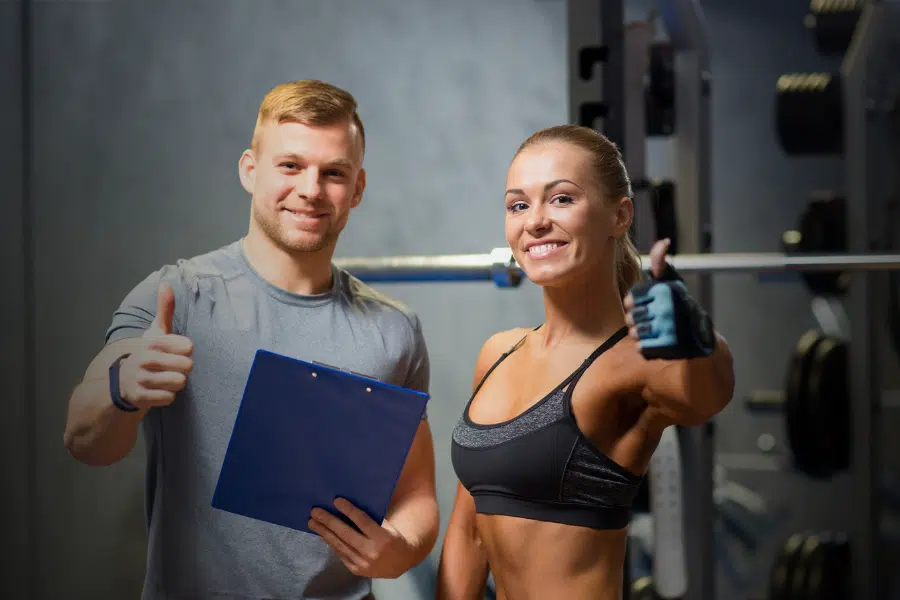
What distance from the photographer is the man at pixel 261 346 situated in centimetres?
105

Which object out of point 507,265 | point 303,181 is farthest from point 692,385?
point 303,181

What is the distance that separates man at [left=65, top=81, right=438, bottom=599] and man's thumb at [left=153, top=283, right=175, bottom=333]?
4 cm

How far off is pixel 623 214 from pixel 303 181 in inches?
14.1

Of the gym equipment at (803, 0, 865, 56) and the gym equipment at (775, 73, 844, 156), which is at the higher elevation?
the gym equipment at (803, 0, 865, 56)

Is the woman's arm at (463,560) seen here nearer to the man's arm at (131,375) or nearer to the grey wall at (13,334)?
the man's arm at (131,375)

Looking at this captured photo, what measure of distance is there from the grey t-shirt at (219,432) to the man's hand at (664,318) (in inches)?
15.3

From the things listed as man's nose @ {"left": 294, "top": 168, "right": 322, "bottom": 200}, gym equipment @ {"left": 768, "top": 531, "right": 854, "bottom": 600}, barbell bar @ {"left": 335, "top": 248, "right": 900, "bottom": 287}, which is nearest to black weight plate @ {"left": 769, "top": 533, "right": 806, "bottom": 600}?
gym equipment @ {"left": 768, "top": 531, "right": 854, "bottom": 600}

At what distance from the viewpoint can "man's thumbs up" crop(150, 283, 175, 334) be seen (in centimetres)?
98

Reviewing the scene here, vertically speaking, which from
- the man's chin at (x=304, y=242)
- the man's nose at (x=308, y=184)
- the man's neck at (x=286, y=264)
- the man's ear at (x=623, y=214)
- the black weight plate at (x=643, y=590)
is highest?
the man's nose at (x=308, y=184)

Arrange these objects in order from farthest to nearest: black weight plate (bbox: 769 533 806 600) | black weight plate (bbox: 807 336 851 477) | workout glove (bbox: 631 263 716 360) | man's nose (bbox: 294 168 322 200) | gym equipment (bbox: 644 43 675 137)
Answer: black weight plate (bbox: 769 533 806 600)
black weight plate (bbox: 807 336 851 477)
gym equipment (bbox: 644 43 675 137)
man's nose (bbox: 294 168 322 200)
workout glove (bbox: 631 263 716 360)

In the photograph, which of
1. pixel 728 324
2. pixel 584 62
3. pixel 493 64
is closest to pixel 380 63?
pixel 493 64

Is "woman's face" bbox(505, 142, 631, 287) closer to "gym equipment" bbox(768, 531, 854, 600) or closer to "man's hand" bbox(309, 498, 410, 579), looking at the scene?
"man's hand" bbox(309, 498, 410, 579)

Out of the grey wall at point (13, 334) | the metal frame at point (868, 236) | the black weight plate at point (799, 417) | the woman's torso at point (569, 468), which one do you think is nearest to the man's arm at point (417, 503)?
the woman's torso at point (569, 468)

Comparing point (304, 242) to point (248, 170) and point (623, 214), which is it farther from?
point (623, 214)
